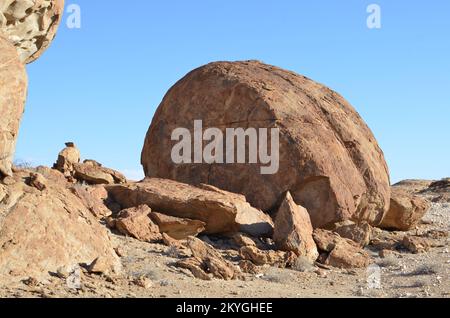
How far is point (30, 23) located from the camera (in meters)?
11.0

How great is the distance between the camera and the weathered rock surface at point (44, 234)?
754cm

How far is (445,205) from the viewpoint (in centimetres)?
2045

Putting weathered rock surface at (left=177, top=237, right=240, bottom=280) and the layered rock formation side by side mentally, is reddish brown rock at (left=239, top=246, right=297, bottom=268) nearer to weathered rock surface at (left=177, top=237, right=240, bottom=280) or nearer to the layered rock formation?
weathered rock surface at (left=177, top=237, right=240, bottom=280)

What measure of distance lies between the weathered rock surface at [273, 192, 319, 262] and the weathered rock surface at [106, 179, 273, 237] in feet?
2.03

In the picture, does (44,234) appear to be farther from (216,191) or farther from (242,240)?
(216,191)

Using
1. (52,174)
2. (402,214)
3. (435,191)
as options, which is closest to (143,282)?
(52,174)

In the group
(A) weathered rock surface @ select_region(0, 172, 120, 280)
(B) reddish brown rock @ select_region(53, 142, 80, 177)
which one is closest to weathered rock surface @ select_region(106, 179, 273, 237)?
(B) reddish brown rock @ select_region(53, 142, 80, 177)

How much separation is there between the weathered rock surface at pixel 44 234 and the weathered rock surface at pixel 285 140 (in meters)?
4.35

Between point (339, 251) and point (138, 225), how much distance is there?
3301mm

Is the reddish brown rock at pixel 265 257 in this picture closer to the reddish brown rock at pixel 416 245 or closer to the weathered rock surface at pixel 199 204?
the weathered rock surface at pixel 199 204

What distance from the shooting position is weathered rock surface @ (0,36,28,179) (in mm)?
8297
